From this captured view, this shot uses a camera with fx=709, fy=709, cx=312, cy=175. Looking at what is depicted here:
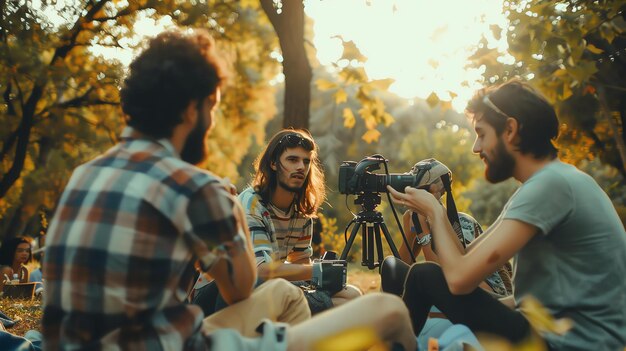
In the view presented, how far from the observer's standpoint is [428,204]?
317 centimetres

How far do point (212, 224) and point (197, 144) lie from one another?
32 cm

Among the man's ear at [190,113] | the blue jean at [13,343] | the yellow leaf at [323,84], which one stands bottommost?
the blue jean at [13,343]

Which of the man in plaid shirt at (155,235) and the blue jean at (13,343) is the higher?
the man in plaid shirt at (155,235)

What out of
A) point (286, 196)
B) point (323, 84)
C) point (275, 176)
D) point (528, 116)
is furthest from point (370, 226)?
point (323, 84)

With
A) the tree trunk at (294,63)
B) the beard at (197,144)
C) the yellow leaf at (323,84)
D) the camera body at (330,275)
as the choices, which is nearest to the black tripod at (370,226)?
the camera body at (330,275)

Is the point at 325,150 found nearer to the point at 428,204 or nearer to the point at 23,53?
the point at 23,53

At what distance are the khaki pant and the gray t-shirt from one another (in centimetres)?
84

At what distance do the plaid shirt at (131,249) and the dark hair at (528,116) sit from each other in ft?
4.58

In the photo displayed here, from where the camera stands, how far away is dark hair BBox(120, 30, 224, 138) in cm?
203

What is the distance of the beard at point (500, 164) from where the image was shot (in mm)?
2895

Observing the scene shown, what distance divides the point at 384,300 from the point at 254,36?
36.2ft

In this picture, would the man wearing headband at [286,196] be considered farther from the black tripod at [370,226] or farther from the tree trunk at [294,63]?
the tree trunk at [294,63]

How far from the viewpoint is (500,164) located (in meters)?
2.92

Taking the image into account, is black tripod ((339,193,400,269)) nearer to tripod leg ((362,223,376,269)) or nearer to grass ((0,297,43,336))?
tripod leg ((362,223,376,269))
